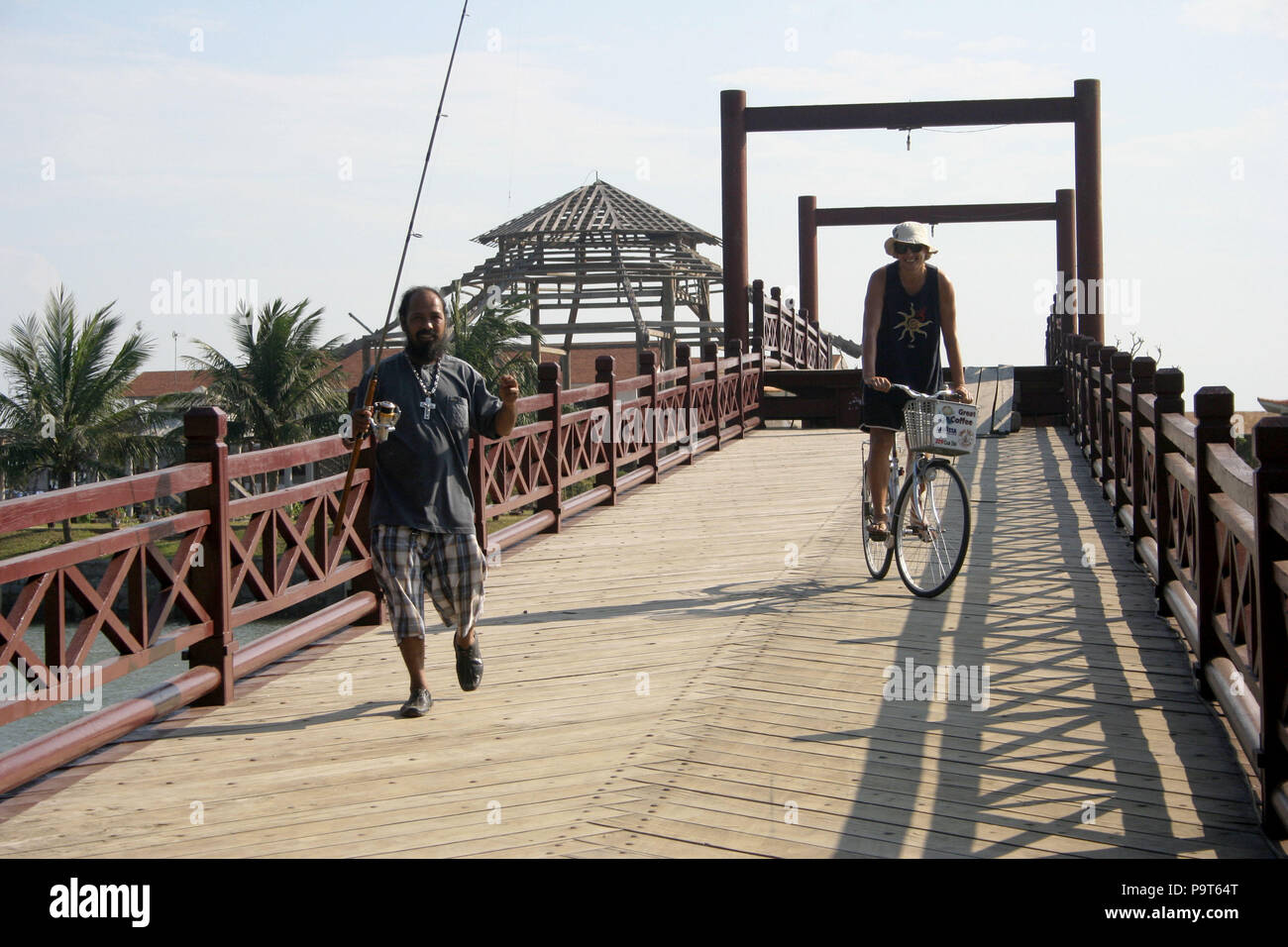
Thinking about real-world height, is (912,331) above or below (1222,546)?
above

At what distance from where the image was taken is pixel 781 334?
74.4ft

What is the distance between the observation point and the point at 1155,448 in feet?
22.5

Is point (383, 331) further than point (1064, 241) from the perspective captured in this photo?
No

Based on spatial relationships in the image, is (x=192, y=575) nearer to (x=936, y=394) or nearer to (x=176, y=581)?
(x=176, y=581)

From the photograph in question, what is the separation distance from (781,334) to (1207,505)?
57.9 feet

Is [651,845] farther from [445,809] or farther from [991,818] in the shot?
[991,818]

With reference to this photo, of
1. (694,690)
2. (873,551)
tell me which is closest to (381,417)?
(694,690)

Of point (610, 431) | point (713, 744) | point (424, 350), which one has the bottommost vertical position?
point (713, 744)

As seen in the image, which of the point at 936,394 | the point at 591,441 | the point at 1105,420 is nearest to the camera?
the point at 936,394

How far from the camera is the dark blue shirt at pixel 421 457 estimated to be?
5191 mm

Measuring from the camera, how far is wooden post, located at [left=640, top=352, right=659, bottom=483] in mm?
13125
